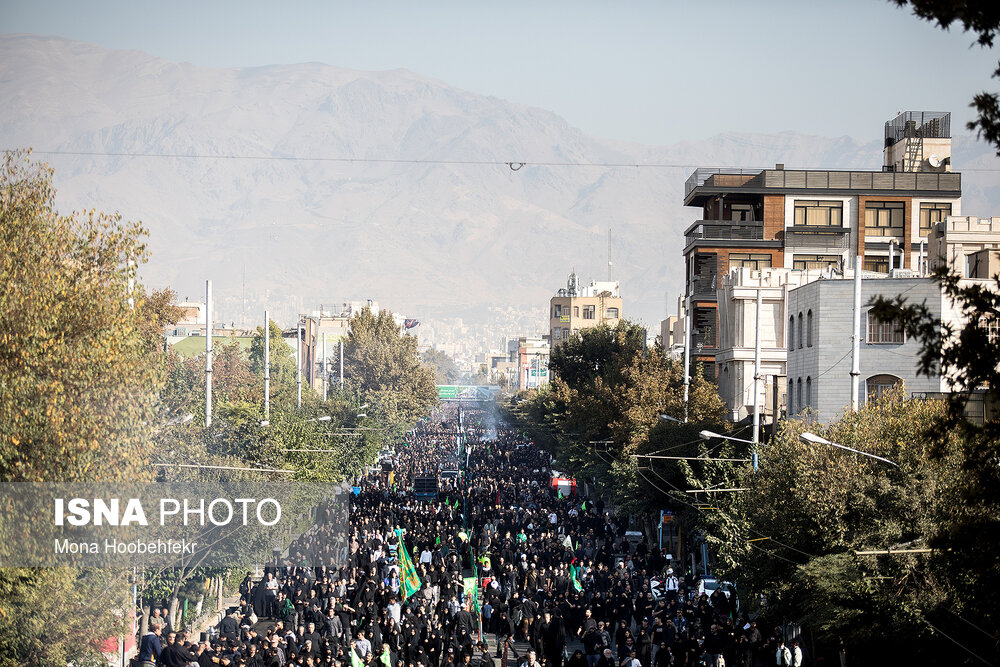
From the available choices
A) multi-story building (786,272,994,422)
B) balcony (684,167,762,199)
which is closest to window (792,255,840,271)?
balcony (684,167,762,199)

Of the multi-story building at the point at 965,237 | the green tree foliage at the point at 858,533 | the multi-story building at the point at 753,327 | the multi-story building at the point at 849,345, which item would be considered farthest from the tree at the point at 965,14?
the multi-story building at the point at 753,327

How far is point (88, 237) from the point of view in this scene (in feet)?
72.6

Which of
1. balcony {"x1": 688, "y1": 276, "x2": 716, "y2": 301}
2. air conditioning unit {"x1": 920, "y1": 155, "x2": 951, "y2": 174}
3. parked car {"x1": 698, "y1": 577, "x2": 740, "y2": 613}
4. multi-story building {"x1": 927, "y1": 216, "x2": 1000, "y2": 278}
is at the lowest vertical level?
parked car {"x1": 698, "y1": 577, "x2": 740, "y2": 613}

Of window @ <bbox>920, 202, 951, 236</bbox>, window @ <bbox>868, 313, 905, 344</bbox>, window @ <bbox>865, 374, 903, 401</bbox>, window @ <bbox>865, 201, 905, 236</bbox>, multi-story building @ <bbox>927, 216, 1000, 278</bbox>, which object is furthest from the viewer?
window @ <bbox>865, 201, 905, 236</bbox>

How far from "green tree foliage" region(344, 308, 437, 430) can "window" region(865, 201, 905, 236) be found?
51.2 m

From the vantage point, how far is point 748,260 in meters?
68.7

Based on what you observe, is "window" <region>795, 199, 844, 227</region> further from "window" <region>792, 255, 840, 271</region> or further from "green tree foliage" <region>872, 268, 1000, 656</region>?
"green tree foliage" <region>872, 268, 1000, 656</region>

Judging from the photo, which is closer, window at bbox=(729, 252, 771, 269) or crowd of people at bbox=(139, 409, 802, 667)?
crowd of people at bbox=(139, 409, 802, 667)

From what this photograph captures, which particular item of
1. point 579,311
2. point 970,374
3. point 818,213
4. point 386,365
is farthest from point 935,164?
point 579,311

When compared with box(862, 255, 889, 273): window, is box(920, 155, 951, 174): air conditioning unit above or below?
above

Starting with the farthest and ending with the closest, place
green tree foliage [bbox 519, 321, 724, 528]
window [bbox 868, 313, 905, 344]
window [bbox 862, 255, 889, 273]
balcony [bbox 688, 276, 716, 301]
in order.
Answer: window [bbox 862, 255, 889, 273]
balcony [bbox 688, 276, 716, 301]
green tree foliage [bbox 519, 321, 724, 528]
window [bbox 868, 313, 905, 344]

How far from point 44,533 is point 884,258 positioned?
57439mm

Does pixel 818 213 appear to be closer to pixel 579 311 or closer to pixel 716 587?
pixel 716 587

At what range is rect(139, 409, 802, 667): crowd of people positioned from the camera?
2617 centimetres
